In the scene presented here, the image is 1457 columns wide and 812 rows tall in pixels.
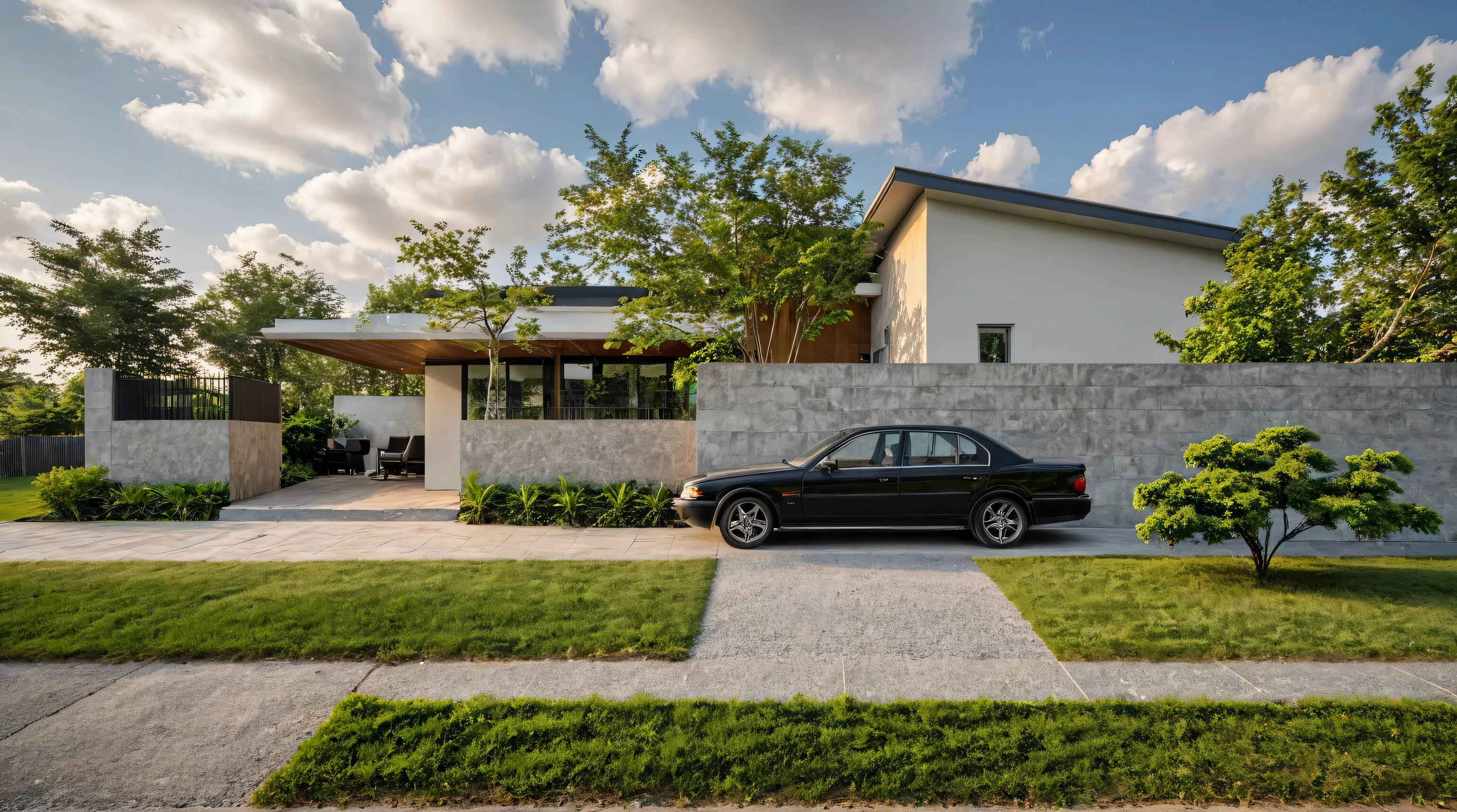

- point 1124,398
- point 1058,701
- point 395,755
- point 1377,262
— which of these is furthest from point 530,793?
point 1377,262

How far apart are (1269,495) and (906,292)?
7507 millimetres

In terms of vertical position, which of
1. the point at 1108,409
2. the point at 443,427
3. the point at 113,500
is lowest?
the point at 113,500

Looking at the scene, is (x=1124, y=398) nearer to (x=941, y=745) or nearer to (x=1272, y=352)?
(x=1272, y=352)

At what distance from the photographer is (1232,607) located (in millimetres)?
5168

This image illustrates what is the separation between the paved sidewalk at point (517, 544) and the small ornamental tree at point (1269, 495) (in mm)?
1503

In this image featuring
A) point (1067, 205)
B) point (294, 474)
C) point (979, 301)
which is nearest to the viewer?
point (1067, 205)

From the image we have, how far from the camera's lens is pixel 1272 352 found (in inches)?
371

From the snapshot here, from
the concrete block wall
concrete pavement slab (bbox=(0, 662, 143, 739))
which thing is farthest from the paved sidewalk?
concrete pavement slab (bbox=(0, 662, 143, 739))

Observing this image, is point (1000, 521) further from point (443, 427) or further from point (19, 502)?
point (19, 502)

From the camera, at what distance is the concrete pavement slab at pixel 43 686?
3480 mm

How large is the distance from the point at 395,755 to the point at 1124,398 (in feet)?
32.5

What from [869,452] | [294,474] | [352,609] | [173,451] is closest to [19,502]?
[173,451]

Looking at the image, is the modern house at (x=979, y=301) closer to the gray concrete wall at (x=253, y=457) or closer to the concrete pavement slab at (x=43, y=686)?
the gray concrete wall at (x=253, y=457)

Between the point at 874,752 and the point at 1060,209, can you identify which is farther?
the point at 1060,209
